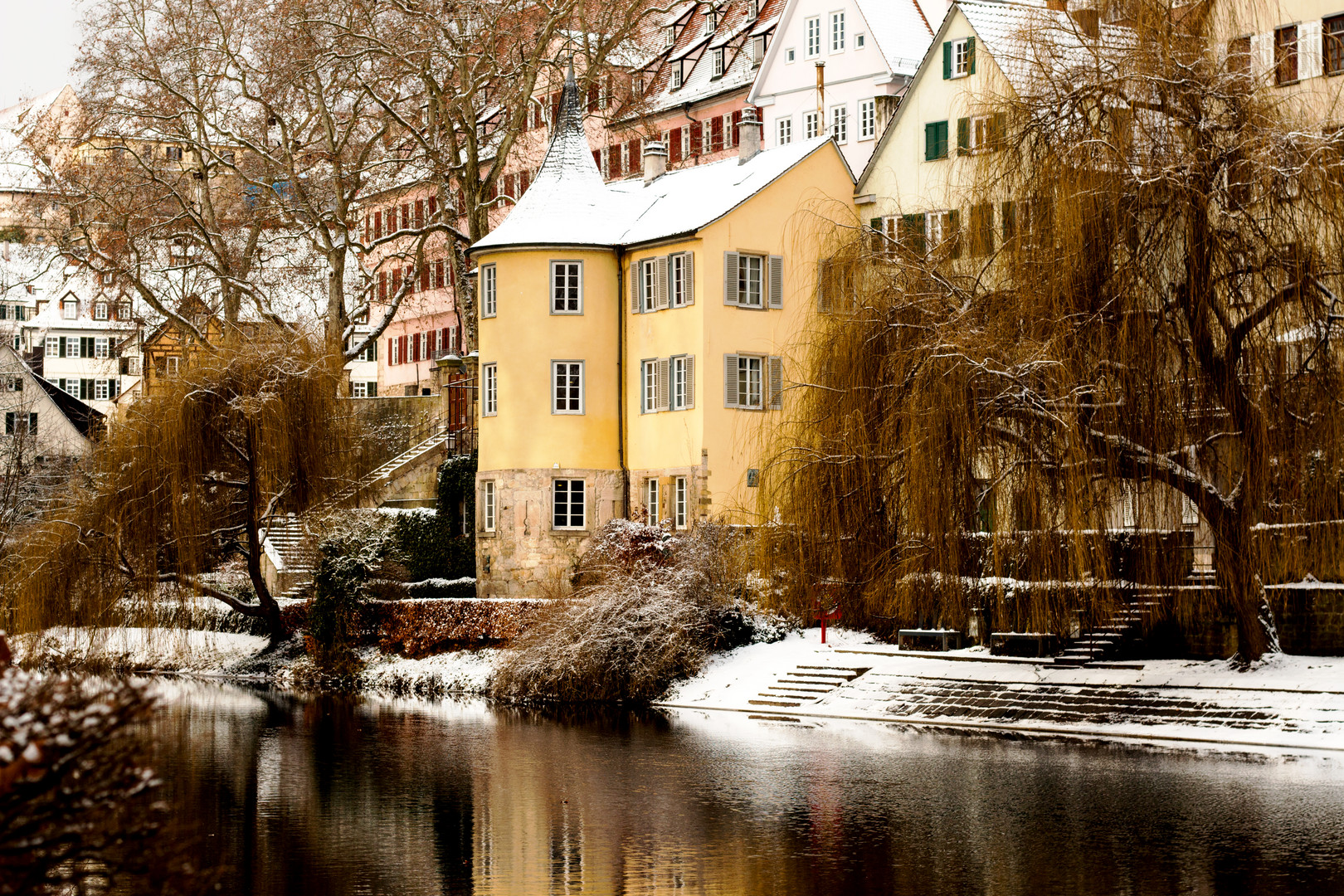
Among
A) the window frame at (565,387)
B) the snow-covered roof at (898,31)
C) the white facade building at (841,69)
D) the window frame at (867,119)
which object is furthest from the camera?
the window frame at (867,119)

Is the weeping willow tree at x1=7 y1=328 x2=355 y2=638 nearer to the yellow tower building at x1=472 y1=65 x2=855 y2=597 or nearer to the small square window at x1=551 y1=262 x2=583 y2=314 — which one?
the yellow tower building at x1=472 y1=65 x2=855 y2=597

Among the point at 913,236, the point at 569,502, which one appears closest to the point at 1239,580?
the point at 913,236

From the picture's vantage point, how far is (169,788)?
77.3ft

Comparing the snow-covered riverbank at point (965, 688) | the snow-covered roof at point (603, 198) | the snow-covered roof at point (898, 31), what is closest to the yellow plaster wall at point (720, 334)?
the snow-covered roof at point (603, 198)

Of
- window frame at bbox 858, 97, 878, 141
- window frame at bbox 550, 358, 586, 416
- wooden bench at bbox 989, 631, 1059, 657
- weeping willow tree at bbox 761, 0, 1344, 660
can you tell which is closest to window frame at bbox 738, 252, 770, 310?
window frame at bbox 550, 358, 586, 416

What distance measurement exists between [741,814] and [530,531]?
26.5 m

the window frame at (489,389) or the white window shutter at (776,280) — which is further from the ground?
the white window shutter at (776,280)

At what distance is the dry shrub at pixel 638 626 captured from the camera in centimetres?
3828

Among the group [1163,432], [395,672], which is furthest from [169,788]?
[395,672]

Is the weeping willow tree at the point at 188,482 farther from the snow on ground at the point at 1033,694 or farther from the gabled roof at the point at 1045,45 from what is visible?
the gabled roof at the point at 1045,45

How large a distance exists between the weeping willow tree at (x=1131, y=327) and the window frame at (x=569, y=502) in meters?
19.3

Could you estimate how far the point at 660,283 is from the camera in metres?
47.4

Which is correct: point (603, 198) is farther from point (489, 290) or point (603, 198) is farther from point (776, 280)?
point (776, 280)

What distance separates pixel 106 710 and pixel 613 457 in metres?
39.3
